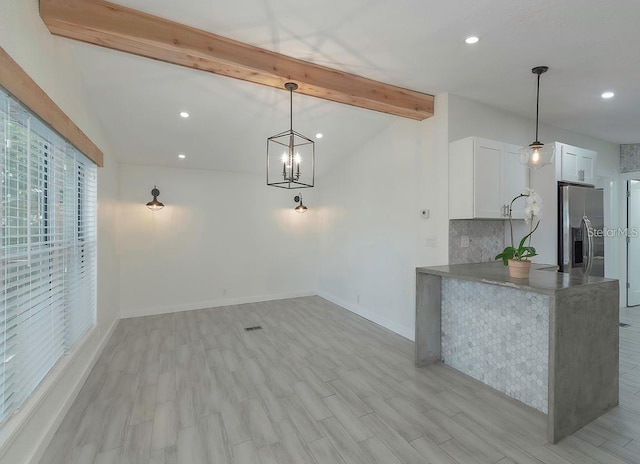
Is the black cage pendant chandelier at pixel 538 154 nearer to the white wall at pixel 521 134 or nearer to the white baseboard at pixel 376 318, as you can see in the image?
the white wall at pixel 521 134

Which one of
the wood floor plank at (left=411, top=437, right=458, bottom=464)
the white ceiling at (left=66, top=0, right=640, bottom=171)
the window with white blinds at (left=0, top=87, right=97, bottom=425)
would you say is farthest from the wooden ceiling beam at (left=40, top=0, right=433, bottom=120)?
the wood floor plank at (left=411, top=437, right=458, bottom=464)

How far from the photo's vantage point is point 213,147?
465 cm

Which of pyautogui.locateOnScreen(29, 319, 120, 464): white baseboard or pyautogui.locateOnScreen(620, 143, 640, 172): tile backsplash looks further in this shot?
pyautogui.locateOnScreen(620, 143, 640, 172): tile backsplash

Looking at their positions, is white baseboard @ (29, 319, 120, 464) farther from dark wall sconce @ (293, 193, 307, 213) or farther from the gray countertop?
dark wall sconce @ (293, 193, 307, 213)

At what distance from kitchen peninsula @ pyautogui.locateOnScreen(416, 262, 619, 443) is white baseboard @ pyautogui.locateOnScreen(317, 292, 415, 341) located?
2.29 feet

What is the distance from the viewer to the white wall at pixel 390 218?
369 centimetres

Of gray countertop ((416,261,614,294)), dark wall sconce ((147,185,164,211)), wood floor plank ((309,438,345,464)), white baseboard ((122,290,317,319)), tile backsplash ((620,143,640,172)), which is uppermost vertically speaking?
tile backsplash ((620,143,640,172))

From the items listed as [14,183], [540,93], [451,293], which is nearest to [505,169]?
[540,93]

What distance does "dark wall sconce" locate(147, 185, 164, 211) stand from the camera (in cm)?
495

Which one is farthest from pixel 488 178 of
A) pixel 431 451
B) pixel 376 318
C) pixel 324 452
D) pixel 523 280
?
pixel 324 452

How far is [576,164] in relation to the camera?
13.1ft

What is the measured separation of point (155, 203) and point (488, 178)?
15.9ft

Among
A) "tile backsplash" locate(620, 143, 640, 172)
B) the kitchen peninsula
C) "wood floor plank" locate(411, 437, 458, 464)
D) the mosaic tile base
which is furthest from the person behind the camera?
"tile backsplash" locate(620, 143, 640, 172)

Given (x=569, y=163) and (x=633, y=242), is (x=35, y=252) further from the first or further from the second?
(x=633, y=242)
